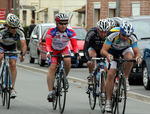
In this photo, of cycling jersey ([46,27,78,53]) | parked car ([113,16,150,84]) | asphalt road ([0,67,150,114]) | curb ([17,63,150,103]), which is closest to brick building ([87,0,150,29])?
curb ([17,63,150,103])

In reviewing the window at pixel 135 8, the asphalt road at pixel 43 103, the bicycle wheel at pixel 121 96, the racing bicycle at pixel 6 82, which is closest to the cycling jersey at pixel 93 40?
the asphalt road at pixel 43 103

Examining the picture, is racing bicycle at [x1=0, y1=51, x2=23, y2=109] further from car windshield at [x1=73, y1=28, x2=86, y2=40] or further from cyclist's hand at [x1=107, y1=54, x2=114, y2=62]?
car windshield at [x1=73, y1=28, x2=86, y2=40]

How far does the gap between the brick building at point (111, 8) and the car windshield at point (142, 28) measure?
2298 centimetres

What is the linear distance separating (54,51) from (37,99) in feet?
→ 6.46

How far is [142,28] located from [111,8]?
1038 inches

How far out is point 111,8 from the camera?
43.1m

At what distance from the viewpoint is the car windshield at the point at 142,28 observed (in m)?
16.6

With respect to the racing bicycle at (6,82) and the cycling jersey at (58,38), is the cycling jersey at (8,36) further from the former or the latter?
the cycling jersey at (58,38)

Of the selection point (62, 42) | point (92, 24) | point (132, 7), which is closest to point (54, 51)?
point (62, 42)

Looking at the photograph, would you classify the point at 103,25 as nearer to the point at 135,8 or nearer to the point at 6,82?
the point at 6,82

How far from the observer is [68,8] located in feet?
192

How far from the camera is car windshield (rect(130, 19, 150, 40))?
16.6 meters

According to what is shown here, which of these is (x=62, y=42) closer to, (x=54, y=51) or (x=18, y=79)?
(x=54, y=51)

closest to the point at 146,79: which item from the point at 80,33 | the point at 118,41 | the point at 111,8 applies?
the point at 118,41
